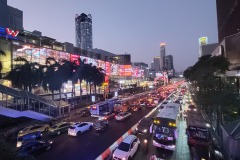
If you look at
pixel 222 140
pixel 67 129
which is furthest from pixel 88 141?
pixel 222 140

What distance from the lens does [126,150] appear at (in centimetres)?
1426

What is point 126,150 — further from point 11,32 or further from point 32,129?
point 11,32

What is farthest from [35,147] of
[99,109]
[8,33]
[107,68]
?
[107,68]

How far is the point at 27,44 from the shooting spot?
4791 cm

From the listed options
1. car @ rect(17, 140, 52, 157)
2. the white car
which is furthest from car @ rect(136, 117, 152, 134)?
car @ rect(17, 140, 52, 157)

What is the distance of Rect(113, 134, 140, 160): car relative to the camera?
1370cm

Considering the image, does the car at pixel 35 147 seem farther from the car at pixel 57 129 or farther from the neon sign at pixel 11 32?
the neon sign at pixel 11 32

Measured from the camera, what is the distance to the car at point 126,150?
539 inches

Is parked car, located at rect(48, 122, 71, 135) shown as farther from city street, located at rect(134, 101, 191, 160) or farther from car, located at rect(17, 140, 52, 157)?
city street, located at rect(134, 101, 191, 160)

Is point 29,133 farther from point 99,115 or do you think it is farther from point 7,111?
point 99,115

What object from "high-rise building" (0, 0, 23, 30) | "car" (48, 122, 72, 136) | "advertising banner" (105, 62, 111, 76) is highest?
"high-rise building" (0, 0, 23, 30)

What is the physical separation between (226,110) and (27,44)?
5263cm

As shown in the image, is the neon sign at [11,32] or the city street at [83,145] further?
the neon sign at [11,32]

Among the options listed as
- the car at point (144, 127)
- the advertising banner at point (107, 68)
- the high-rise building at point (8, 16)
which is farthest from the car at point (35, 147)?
the high-rise building at point (8, 16)
